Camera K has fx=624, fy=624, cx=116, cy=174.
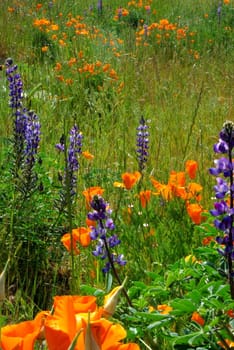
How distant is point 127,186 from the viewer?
2090 millimetres

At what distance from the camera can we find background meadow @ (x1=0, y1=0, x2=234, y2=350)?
51.3 inches

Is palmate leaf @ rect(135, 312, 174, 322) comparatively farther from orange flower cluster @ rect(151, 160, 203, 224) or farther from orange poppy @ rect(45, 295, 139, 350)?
orange flower cluster @ rect(151, 160, 203, 224)

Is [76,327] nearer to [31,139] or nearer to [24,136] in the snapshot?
[31,139]

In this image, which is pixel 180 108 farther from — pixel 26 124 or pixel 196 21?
pixel 196 21

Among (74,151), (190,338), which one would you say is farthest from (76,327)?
(74,151)

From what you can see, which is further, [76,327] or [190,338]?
[190,338]

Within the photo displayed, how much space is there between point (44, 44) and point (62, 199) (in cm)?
437

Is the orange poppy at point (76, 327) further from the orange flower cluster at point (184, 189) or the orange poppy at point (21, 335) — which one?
the orange flower cluster at point (184, 189)

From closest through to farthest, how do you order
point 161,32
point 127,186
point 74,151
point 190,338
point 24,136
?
point 190,338 < point 127,186 < point 74,151 < point 24,136 < point 161,32

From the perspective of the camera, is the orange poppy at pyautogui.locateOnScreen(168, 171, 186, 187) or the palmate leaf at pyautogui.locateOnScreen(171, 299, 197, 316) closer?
the palmate leaf at pyautogui.locateOnScreen(171, 299, 197, 316)

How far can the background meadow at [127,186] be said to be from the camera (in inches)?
51.3

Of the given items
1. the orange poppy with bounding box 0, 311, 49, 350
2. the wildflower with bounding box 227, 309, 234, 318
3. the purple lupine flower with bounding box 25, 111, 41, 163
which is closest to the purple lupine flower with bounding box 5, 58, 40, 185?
the purple lupine flower with bounding box 25, 111, 41, 163

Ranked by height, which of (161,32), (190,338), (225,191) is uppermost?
(225,191)

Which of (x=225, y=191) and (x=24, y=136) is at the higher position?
(x=225, y=191)
